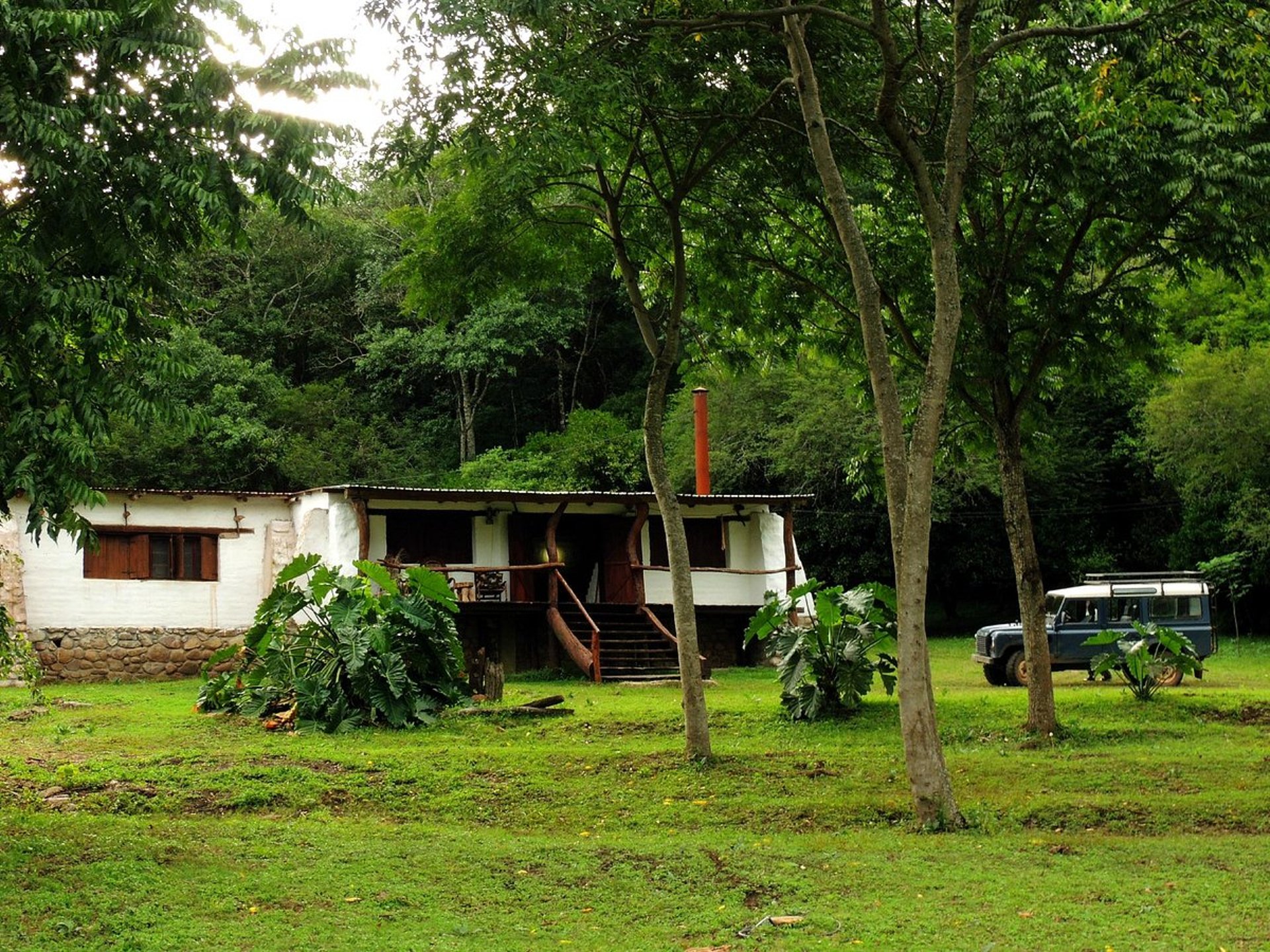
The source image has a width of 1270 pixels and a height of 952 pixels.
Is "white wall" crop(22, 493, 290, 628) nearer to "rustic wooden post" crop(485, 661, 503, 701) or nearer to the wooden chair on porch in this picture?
the wooden chair on porch

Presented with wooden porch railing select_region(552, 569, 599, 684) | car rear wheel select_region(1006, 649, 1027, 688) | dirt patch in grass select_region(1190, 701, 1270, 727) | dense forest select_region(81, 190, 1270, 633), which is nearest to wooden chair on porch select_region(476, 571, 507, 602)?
wooden porch railing select_region(552, 569, 599, 684)

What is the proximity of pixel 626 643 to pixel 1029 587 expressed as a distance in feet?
35.4

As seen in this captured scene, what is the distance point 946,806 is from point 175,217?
677 cm

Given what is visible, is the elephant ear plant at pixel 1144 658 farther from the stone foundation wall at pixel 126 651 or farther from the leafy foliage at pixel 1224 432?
the stone foundation wall at pixel 126 651

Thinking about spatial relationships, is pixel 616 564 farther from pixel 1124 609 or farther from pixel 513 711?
pixel 513 711

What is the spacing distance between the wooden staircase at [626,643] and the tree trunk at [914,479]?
509 inches

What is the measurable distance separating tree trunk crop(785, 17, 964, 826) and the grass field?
57 cm

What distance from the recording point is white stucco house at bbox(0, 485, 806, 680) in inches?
935

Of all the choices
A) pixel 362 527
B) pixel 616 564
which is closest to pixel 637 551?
pixel 616 564

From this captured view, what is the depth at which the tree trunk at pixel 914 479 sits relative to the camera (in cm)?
967

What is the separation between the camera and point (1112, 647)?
72.3ft

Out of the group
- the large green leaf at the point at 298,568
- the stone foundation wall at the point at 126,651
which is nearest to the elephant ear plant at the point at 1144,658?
the large green leaf at the point at 298,568

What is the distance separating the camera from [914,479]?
32.2ft

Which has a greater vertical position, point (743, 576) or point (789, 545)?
point (789, 545)
